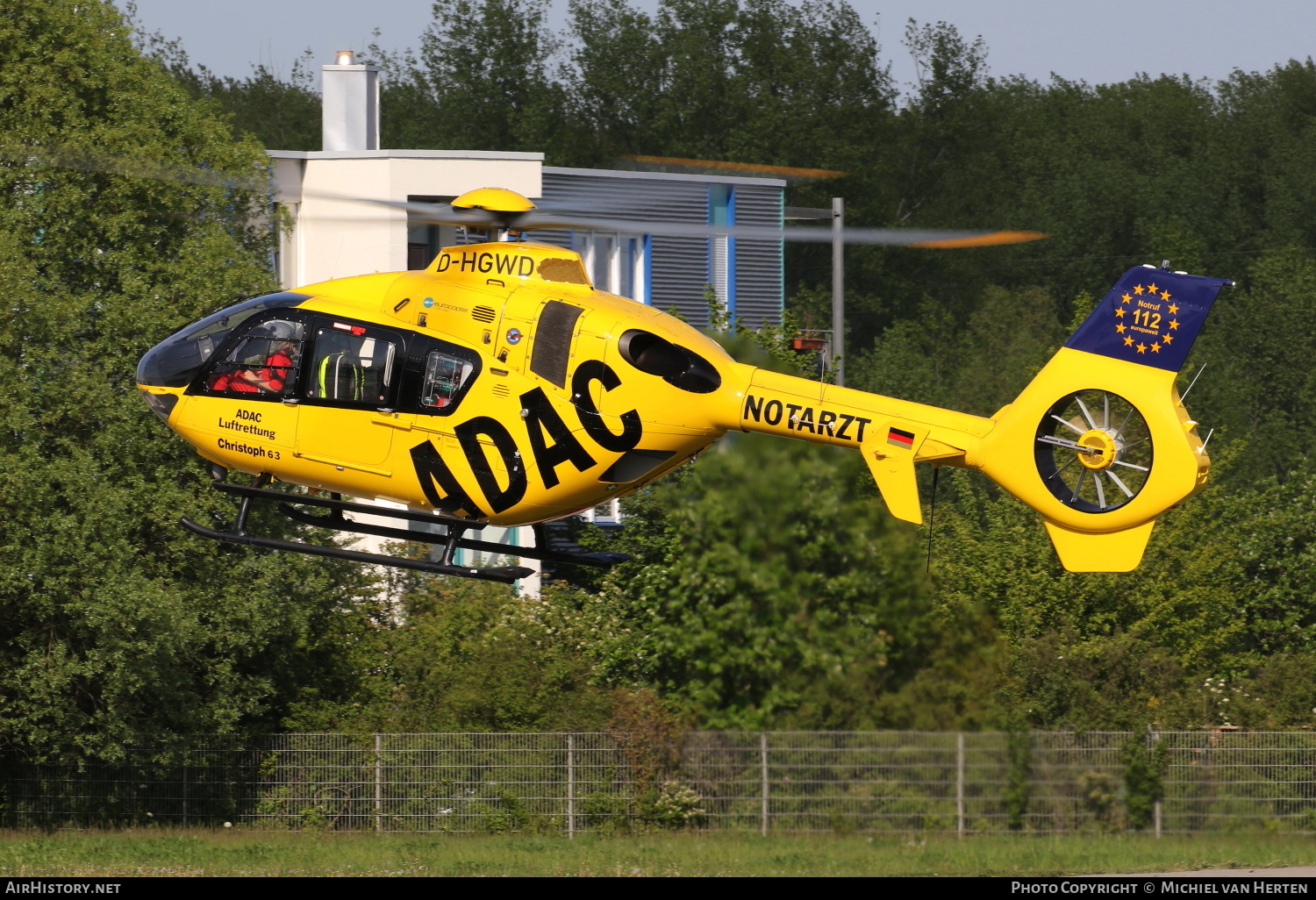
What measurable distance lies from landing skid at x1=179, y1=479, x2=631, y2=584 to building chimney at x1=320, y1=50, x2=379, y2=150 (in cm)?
1901

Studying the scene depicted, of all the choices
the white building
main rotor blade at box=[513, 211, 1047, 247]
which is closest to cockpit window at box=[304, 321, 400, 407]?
main rotor blade at box=[513, 211, 1047, 247]

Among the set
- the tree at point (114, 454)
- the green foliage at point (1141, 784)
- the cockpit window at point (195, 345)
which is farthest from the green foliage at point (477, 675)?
the cockpit window at point (195, 345)

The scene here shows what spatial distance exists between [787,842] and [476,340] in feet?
37.7

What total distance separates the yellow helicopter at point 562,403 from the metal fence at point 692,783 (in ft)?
27.8

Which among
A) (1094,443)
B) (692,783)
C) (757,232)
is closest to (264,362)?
(757,232)

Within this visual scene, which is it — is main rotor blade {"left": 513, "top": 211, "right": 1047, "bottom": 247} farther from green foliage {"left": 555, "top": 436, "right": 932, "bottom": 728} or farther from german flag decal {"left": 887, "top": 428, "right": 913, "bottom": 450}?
green foliage {"left": 555, "top": 436, "right": 932, "bottom": 728}

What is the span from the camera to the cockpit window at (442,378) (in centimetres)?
1576

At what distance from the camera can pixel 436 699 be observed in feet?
92.5

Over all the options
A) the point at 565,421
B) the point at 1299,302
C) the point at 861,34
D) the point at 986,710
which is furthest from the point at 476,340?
the point at 861,34

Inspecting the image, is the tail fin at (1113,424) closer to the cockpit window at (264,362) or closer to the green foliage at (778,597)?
the green foliage at (778,597)

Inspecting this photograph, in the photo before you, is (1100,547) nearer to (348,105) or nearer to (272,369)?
(272,369)

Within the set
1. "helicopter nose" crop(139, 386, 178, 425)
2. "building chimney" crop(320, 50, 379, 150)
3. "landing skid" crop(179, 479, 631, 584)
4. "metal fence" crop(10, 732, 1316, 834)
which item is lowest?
"metal fence" crop(10, 732, 1316, 834)

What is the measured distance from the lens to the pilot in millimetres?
16188

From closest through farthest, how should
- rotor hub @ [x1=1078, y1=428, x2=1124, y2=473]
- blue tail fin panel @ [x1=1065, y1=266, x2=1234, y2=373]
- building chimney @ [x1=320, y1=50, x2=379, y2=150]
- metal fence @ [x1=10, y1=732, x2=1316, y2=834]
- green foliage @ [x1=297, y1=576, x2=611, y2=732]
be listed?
rotor hub @ [x1=1078, y1=428, x2=1124, y2=473] → blue tail fin panel @ [x1=1065, y1=266, x2=1234, y2=373] → metal fence @ [x1=10, y1=732, x2=1316, y2=834] → green foliage @ [x1=297, y1=576, x2=611, y2=732] → building chimney @ [x1=320, y1=50, x2=379, y2=150]
